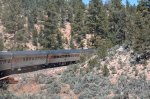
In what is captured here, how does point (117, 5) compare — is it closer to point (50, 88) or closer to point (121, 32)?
point (121, 32)

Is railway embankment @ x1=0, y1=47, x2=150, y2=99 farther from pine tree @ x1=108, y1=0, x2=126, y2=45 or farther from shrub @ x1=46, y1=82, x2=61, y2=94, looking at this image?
pine tree @ x1=108, y1=0, x2=126, y2=45

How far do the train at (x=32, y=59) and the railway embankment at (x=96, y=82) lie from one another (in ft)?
5.89

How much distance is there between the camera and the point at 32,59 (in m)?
53.5

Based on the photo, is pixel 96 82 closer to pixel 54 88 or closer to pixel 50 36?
pixel 54 88

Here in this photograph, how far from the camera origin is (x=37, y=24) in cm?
13338

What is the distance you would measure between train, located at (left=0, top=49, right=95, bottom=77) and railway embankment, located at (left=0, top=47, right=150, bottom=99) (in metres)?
1.79

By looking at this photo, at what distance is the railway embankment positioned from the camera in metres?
35.2

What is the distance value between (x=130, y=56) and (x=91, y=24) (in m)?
43.0

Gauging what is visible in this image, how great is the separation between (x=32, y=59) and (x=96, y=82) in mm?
14498

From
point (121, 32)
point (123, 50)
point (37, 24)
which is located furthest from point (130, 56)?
point (37, 24)

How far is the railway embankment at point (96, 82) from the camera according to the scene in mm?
35219

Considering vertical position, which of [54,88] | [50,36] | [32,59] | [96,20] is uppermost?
[96,20]

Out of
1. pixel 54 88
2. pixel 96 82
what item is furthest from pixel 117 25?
pixel 54 88

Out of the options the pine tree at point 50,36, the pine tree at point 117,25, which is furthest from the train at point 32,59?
the pine tree at point 50,36
